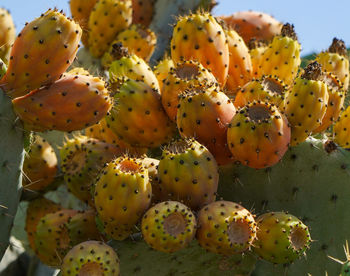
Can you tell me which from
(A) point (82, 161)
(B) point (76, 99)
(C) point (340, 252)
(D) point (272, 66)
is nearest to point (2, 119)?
(B) point (76, 99)

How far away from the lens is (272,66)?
244cm

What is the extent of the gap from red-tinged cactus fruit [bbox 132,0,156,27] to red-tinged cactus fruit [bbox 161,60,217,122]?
139 cm

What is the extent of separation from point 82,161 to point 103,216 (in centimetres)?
47

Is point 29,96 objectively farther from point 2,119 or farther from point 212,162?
point 212,162

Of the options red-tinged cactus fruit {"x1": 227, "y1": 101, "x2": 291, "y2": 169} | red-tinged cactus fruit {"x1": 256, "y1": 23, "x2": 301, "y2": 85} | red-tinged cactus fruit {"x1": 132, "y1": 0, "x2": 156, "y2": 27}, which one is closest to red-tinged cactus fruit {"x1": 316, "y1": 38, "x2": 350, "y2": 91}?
red-tinged cactus fruit {"x1": 256, "y1": 23, "x2": 301, "y2": 85}

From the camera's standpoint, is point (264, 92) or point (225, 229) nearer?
point (225, 229)

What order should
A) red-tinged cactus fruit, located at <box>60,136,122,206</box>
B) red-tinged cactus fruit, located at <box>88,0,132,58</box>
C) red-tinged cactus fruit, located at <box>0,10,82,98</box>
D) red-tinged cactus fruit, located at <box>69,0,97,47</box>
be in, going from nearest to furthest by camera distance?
red-tinged cactus fruit, located at <box>0,10,82,98</box>
red-tinged cactus fruit, located at <box>60,136,122,206</box>
red-tinged cactus fruit, located at <box>88,0,132,58</box>
red-tinged cactus fruit, located at <box>69,0,97,47</box>

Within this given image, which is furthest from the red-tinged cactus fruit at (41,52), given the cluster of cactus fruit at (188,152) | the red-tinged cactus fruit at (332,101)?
the red-tinged cactus fruit at (332,101)

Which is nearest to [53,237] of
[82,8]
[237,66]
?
[237,66]

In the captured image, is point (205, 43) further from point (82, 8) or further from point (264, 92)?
point (82, 8)

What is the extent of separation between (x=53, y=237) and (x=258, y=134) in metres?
0.95

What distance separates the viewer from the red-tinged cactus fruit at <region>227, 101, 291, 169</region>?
190cm

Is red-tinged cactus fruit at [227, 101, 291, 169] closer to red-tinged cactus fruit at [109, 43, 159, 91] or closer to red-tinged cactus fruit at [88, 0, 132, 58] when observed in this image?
red-tinged cactus fruit at [109, 43, 159, 91]

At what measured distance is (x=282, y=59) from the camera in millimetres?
2439
